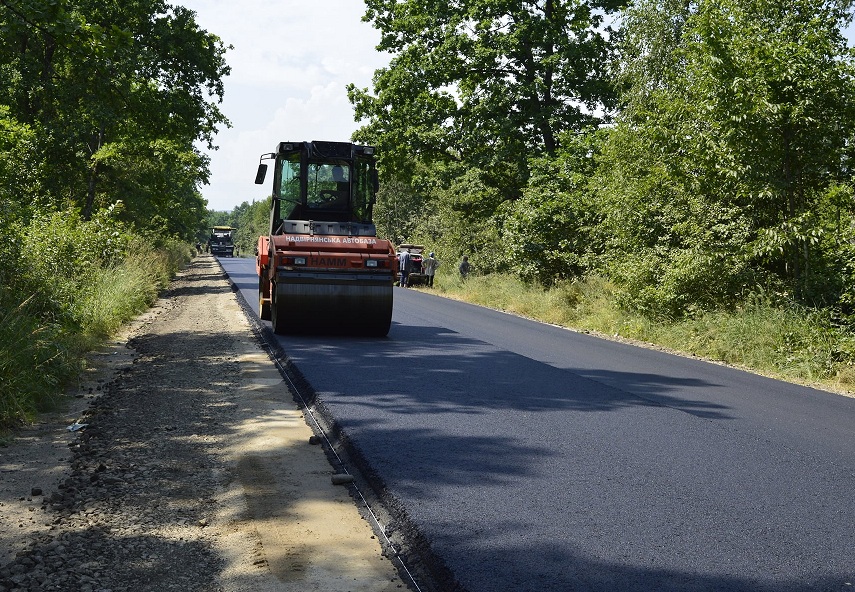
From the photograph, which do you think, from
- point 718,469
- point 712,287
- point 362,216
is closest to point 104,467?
point 718,469

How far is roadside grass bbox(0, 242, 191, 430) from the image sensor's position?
7.86 m

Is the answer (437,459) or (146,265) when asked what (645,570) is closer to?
(437,459)

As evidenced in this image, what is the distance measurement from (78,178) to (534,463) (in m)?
26.0

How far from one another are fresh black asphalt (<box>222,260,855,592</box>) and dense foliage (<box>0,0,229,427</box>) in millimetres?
3258

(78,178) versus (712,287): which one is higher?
(78,178)

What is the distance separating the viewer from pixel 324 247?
13852mm

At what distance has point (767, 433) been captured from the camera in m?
7.63

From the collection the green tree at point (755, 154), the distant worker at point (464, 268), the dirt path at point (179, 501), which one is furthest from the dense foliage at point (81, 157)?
the distant worker at point (464, 268)

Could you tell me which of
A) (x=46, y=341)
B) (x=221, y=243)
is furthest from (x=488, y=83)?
(x=221, y=243)

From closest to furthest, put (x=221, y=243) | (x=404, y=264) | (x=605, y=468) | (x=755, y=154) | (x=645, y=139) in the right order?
1. (x=605, y=468)
2. (x=755, y=154)
3. (x=645, y=139)
4. (x=404, y=264)
5. (x=221, y=243)

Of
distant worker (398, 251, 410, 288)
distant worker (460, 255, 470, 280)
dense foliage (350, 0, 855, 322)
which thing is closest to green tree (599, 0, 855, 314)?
dense foliage (350, 0, 855, 322)

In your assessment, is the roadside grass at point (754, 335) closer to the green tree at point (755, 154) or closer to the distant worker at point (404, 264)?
the green tree at point (755, 154)

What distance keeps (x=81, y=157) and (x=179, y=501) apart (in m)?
24.0

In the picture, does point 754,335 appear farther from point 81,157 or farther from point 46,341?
point 81,157
